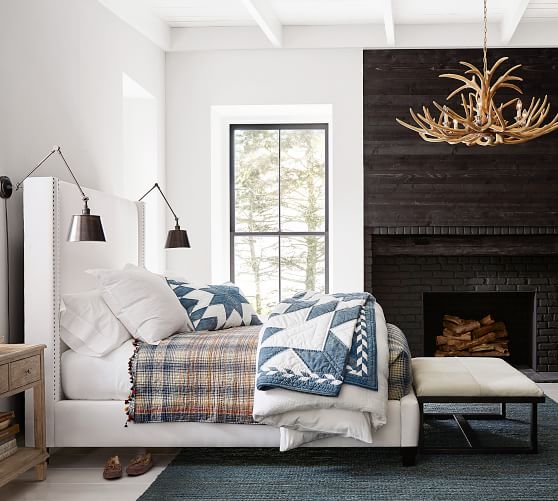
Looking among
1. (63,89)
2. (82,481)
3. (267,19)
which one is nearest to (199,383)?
(82,481)

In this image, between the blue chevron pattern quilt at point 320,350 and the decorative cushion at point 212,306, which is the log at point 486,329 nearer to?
the decorative cushion at point 212,306

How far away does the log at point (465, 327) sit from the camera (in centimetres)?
667

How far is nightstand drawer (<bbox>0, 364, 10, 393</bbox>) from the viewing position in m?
3.07

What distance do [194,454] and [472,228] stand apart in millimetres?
3279

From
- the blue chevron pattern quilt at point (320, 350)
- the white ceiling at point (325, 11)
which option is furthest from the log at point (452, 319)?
the blue chevron pattern quilt at point (320, 350)

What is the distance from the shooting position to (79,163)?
4.69 meters

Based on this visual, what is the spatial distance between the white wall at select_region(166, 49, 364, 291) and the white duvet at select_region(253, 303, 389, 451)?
9.38 feet

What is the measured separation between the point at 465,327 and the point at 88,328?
153 inches

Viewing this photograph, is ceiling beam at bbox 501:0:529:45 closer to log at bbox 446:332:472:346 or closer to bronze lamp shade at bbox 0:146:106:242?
log at bbox 446:332:472:346

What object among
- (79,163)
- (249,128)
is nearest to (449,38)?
(249,128)

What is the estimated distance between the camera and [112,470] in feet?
11.4

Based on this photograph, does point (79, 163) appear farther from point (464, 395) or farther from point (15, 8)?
point (464, 395)

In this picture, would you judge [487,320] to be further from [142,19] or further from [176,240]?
[142,19]

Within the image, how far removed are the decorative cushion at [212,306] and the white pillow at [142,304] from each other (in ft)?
0.61
